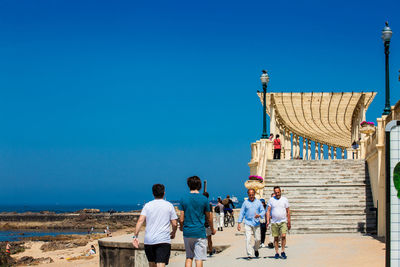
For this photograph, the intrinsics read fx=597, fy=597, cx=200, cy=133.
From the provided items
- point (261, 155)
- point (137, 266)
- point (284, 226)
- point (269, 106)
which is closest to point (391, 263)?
point (284, 226)

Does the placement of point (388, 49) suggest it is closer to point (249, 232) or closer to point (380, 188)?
point (380, 188)

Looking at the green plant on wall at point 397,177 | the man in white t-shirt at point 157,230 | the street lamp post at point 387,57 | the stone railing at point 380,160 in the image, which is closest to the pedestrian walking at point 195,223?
the man in white t-shirt at point 157,230

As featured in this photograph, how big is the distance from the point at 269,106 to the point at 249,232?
754 inches

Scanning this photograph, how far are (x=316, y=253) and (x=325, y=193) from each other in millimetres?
7371

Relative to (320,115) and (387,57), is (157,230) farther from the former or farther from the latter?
(320,115)

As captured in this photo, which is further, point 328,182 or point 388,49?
point 328,182

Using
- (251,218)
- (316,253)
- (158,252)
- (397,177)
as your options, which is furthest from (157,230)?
(316,253)

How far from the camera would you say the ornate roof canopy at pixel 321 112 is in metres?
29.6

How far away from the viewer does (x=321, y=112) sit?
31.1 meters

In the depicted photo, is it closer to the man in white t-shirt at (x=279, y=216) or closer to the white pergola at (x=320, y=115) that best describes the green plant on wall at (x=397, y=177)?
the man in white t-shirt at (x=279, y=216)

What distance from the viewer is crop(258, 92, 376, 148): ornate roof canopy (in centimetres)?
2964

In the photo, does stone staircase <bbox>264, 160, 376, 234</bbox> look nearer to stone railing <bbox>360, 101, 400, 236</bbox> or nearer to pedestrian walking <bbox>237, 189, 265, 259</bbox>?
stone railing <bbox>360, 101, 400, 236</bbox>

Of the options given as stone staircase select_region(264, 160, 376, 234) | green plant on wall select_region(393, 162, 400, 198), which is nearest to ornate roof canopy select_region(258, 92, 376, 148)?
stone staircase select_region(264, 160, 376, 234)

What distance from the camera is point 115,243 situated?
1465 centimetres
